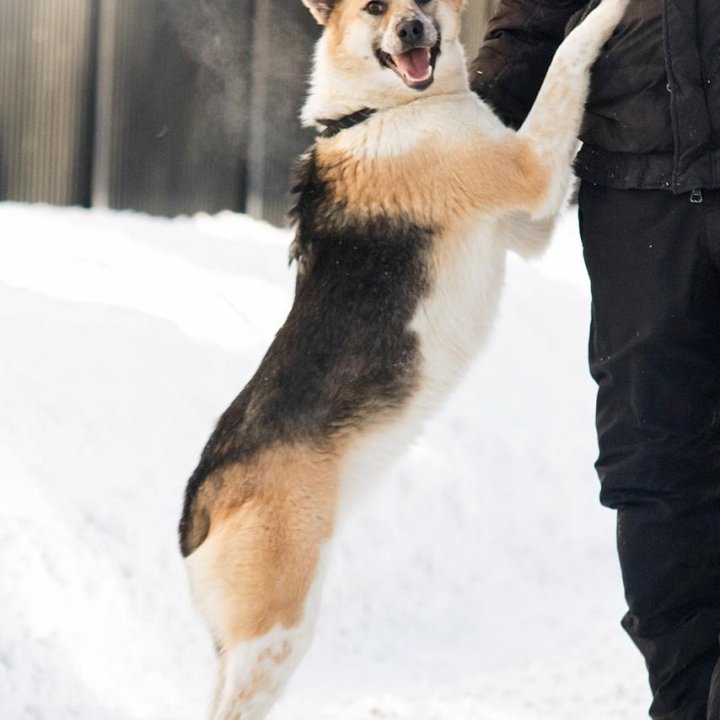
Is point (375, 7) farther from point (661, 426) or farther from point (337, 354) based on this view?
point (661, 426)

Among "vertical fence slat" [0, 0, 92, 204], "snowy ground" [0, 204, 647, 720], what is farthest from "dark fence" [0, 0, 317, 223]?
"snowy ground" [0, 204, 647, 720]

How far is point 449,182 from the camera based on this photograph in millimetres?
3303

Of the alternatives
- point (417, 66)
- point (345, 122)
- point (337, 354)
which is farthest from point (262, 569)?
point (417, 66)

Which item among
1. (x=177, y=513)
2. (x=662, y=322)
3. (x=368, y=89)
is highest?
(x=368, y=89)

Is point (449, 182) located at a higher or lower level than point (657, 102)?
lower

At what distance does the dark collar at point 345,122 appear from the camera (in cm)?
348

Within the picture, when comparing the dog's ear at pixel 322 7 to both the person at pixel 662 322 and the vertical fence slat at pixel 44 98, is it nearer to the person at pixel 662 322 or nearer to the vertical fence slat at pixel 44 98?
the person at pixel 662 322

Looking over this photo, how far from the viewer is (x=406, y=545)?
4785mm

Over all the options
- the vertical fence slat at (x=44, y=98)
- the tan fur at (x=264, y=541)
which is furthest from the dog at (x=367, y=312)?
the vertical fence slat at (x=44, y=98)

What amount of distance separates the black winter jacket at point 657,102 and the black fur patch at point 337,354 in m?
0.55

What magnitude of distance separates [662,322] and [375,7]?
127cm

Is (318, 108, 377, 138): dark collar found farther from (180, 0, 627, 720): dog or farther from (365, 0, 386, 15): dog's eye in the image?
(365, 0, 386, 15): dog's eye

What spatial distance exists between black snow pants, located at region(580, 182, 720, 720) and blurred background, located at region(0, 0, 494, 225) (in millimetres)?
5615

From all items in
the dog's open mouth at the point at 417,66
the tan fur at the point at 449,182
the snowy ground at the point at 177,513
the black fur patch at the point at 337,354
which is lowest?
the snowy ground at the point at 177,513
